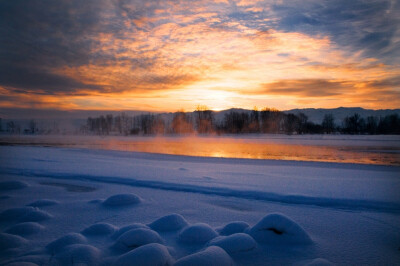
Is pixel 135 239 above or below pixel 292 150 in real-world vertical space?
above

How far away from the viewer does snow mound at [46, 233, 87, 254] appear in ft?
8.55

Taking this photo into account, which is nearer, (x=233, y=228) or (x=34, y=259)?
(x=34, y=259)

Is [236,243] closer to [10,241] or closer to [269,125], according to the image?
[10,241]

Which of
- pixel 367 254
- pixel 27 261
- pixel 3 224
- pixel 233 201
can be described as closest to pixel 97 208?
pixel 3 224

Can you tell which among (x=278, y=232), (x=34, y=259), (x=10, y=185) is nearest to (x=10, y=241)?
(x=34, y=259)

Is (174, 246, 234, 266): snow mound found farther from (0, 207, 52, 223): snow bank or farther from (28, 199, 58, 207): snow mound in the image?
(28, 199, 58, 207): snow mound

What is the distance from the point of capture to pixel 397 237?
9.93ft

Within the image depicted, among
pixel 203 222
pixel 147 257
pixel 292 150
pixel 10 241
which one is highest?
pixel 147 257

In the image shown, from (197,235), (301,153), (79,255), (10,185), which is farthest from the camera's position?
(301,153)

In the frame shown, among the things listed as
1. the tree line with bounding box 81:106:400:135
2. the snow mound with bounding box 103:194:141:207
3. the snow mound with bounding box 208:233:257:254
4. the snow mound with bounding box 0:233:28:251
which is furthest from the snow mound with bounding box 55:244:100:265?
the tree line with bounding box 81:106:400:135

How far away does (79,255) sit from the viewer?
2.41m

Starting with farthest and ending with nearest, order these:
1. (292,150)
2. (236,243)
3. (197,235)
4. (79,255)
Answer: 1. (292,150)
2. (197,235)
3. (236,243)
4. (79,255)

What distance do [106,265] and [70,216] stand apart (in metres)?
1.77

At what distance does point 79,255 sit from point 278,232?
218 cm
